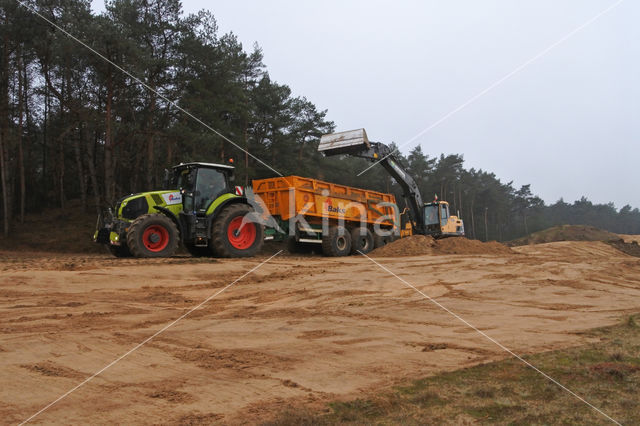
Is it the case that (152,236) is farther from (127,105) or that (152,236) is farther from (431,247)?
(127,105)

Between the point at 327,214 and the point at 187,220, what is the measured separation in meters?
5.79

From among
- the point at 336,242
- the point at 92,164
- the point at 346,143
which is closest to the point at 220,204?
the point at 336,242

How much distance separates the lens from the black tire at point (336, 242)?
17.2 m

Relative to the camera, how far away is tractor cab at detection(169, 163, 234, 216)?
12992 mm

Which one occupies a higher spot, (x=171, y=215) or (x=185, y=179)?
(x=185, y=179)

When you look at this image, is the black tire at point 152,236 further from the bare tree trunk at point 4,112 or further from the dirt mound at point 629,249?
the dirt mound at point 629,249

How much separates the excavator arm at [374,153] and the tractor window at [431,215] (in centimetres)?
39

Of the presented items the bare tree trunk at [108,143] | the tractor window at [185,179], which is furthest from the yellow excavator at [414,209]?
the bare tree trunk at [108,143]

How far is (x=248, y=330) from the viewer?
600 centimetres

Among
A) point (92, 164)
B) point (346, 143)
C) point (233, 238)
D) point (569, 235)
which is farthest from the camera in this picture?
point (569, 235)

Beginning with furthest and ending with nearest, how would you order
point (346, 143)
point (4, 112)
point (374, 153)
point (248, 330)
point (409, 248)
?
point (4, 112)
point (374, 153)
point (346, 143)
point (409, 248)
point (248, 330)

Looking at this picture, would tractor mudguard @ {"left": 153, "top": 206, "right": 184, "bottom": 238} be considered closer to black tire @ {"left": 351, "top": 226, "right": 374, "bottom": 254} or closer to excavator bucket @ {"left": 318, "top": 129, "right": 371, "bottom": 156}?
excavator bucket @ {"left": 318, "top": 129, "right": 371, "bottom": 156}

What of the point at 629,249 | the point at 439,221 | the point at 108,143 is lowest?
the point at 629,249

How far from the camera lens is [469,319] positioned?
7062 mm
